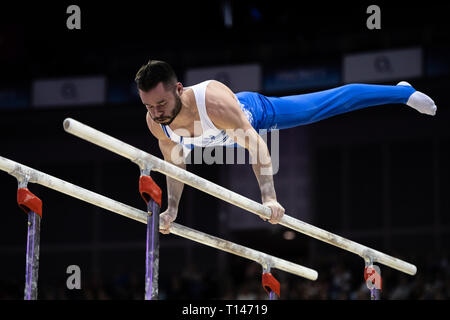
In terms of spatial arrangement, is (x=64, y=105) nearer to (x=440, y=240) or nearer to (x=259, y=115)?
(x=440, y=240)

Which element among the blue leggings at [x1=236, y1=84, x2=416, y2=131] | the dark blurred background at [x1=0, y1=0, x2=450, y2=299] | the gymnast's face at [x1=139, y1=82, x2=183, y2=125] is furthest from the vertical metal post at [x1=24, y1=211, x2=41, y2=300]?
the dark blurred background at [x1=0, y1=0, x2=450, y2=299]

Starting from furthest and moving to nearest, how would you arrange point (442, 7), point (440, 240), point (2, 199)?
1. point (2, 199)
2. point (442, 7)
3. point (440, 240)

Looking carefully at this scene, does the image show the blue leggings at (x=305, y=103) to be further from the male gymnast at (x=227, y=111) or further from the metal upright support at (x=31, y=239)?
the metal upright support at (x=31, y=239)

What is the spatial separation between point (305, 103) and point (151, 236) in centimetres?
167

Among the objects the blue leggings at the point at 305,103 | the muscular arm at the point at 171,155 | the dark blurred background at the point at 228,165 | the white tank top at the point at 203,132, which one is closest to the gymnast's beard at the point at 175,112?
the white tank top at the point at 203,132

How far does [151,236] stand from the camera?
2.86 meters

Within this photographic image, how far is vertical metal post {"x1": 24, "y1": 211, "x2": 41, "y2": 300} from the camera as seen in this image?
2.80 m

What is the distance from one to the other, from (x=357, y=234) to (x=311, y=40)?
3.51m

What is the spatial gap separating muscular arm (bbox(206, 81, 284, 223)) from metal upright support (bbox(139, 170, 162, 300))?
77 cm

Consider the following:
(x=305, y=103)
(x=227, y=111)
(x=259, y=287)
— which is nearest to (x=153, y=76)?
(x=227, y=111)

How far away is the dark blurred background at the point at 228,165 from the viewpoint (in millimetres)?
10586

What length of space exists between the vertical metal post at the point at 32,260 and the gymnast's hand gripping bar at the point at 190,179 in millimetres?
540

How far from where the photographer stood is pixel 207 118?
11.7 ft
